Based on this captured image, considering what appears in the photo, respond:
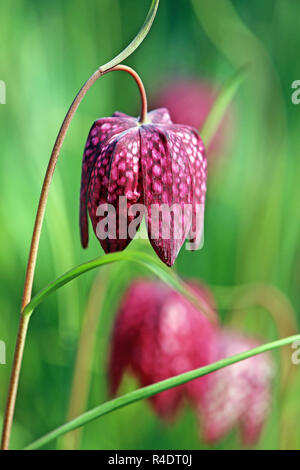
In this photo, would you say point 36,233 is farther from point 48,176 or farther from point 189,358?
point 189,358

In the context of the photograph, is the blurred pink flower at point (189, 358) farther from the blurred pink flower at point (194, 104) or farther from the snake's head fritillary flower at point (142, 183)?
the blurred pink flower at point (194, 104)

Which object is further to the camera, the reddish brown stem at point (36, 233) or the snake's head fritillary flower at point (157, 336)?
the snake's head fritillary flower at point (157, 336)

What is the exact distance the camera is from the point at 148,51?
7.07 ft

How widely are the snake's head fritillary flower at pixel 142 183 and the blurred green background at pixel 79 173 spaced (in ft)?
1.88

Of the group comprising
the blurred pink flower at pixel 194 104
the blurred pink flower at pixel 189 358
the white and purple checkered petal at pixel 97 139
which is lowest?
the blurred pink flower at pixel 189 358

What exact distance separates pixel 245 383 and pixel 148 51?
128cm

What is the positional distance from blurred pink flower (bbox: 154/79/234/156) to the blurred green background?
47mm

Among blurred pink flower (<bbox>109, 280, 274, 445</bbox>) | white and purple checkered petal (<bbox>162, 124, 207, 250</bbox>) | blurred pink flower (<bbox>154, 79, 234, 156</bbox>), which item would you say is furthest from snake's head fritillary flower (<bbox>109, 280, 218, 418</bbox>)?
blurred pink flower (<bbox>154, 79, 234, 156</bbox>)

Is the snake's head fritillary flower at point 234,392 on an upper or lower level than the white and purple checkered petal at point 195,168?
lower

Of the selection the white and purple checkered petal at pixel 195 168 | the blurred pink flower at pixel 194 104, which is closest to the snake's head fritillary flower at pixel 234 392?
the white and purple checkered petal at pixel 195 168

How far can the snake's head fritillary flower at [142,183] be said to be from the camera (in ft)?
2.29

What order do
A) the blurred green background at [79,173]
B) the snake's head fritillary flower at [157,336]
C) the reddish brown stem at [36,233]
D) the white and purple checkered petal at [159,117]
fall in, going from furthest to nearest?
the blurred green background at [79,173] → the snake's head fritillary flower at [157,336] → the white and purple checkered petal at [159,117] → the reddish brown stem at [36,233]

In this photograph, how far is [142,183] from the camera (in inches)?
28.0

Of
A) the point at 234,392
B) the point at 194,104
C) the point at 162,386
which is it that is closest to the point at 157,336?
the point at 234,392
